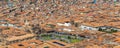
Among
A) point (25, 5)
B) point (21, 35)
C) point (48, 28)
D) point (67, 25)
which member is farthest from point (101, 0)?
point (21, 35)

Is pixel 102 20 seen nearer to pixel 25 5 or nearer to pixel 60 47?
pixel 60 47

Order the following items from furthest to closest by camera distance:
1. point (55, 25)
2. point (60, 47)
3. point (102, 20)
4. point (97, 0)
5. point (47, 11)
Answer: point (97, 0) → point (47, 11) → point (102, 20) → point (55, 25) → point (60, 47)

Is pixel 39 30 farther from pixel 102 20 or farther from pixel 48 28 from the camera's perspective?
pixel 102 20

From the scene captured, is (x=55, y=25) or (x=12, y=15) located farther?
(x=12, y=15)

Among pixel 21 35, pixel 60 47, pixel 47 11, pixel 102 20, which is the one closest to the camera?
pixel 60 47

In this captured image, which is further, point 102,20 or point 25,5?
point 25,5

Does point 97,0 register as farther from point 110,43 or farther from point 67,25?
point 110,43

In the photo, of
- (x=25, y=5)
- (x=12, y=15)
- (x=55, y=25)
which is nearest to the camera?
(x=55, y=25)

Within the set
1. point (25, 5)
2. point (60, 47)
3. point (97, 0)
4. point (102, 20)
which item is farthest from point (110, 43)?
point (97, 0)

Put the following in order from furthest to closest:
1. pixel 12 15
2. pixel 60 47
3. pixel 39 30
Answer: pixel 12 15 < pixel 39 30 < pixel 60 47
